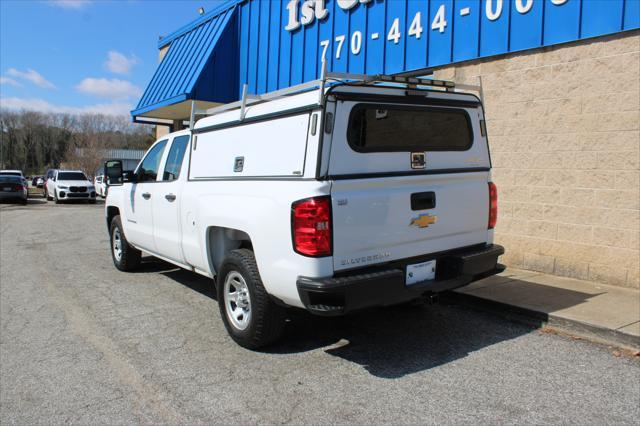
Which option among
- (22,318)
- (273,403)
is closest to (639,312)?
(273,403)

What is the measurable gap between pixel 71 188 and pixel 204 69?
15146mm

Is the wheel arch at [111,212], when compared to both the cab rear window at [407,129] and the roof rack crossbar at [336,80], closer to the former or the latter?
the roof rack crossbar at [336,80]

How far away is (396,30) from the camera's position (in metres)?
8.85

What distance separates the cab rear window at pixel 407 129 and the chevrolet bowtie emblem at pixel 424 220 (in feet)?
1.91

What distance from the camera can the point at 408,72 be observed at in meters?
8.73

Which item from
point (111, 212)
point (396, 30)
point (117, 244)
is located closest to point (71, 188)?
point (111, 212)

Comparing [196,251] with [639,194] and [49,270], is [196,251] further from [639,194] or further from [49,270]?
[639,194]

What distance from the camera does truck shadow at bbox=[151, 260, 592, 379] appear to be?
4414 millimetres

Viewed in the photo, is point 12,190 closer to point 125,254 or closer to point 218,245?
point 125,254

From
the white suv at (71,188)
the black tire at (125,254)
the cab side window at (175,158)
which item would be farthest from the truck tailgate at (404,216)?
the white suv at (71,188)

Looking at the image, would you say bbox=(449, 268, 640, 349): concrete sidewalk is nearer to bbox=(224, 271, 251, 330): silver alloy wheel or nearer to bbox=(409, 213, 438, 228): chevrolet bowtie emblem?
bbox=(409, 213, 438, 228): chevrolet bowtie emblem

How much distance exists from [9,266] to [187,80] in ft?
22.6

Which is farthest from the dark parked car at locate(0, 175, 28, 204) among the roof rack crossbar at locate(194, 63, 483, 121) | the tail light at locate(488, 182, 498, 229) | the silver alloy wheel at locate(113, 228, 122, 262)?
the tail light at locate(488, 182, 498, 229)

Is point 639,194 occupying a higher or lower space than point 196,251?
higher
